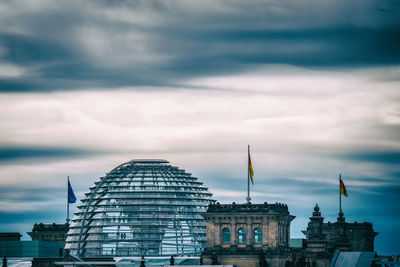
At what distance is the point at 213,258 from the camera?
163 meters

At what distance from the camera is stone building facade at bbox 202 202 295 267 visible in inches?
6531

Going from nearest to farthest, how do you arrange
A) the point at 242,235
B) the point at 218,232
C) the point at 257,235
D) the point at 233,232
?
the point at 257,235
the point at 233,232
the point at 242,235
the point at 218,232

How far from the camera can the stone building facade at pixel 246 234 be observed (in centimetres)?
16588

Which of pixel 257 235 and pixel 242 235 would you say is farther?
→ pixel 242 235

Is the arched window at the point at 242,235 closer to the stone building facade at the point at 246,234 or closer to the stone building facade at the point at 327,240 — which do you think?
the stone building facade at the point at 246,234

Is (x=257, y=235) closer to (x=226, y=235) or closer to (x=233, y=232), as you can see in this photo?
(x=233, y=232)

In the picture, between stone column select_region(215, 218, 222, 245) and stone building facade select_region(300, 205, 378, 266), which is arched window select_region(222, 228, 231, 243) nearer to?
stone column select_region(215, 218, 222, 245)

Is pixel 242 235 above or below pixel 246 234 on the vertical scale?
below

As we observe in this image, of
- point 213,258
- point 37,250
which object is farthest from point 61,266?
point 213,258

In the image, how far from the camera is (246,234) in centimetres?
16962

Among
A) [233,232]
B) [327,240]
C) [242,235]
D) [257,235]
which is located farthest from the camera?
[327,240]

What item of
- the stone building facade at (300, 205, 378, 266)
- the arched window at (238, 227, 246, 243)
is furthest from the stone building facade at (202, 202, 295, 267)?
the stone building facade at (300, 205, 378, 266)

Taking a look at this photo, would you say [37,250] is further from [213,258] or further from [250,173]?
[250,173]

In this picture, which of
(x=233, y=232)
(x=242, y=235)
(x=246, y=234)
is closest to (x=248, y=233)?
(x=246, y=234)
